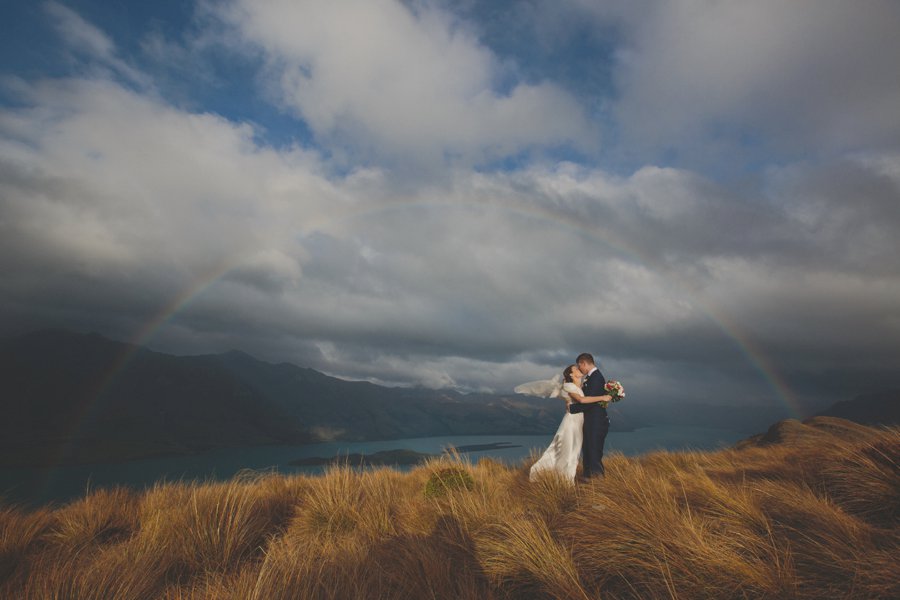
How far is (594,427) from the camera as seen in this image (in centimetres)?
716

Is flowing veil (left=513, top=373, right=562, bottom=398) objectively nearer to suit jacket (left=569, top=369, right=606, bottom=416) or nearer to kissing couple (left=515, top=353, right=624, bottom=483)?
kissing couple (left=515, top=353, right=624, bottom=483)

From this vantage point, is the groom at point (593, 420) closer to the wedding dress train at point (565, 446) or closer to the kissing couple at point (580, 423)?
the kissing couple at point (580, 423)

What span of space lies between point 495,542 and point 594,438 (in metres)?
3.89

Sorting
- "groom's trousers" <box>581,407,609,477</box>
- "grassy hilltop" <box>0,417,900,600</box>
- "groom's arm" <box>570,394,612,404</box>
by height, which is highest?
"groom's arm" <box>570,394,612,404</box>

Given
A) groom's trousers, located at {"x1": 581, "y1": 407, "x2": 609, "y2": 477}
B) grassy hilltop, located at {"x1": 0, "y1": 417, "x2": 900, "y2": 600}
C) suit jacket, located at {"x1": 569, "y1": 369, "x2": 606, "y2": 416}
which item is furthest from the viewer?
suit jacket, located at {"x1": 569, "y1": 369, "x2": 606, "y2": 416}

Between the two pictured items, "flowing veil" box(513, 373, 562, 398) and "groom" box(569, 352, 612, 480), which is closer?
"groom" box(569, 352, 612, 480)

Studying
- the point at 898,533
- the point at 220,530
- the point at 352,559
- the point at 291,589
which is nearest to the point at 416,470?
the point at 220,530

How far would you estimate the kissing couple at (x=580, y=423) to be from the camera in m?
7.14

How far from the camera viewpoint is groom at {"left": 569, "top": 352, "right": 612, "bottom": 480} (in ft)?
23.2

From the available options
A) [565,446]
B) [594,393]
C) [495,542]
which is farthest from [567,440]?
[495,542]

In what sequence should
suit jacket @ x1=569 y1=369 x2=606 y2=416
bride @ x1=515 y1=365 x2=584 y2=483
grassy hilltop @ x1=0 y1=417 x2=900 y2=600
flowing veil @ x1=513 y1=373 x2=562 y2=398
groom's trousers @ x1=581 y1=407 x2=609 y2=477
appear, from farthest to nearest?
flowing veil @ x1=513 y1=373 x2=562 y2=398
bride @ x1=515 y1=365 x2=584 y2=483
suit jacket @ x1=569 y1=369 x2=606 y2=416
groom's trousers @ x1=581 y1=407 x2=609 y2=477
grassy hilltop @ x1=0 y1=417 x2=900 y2=600

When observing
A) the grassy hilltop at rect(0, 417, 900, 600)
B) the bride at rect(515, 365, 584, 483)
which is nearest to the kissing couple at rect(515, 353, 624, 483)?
the bride at rect(515, 365, 584, 483)

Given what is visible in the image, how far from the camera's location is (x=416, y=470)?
10781 millimetres

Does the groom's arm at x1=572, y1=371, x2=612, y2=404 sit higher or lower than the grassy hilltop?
higher
